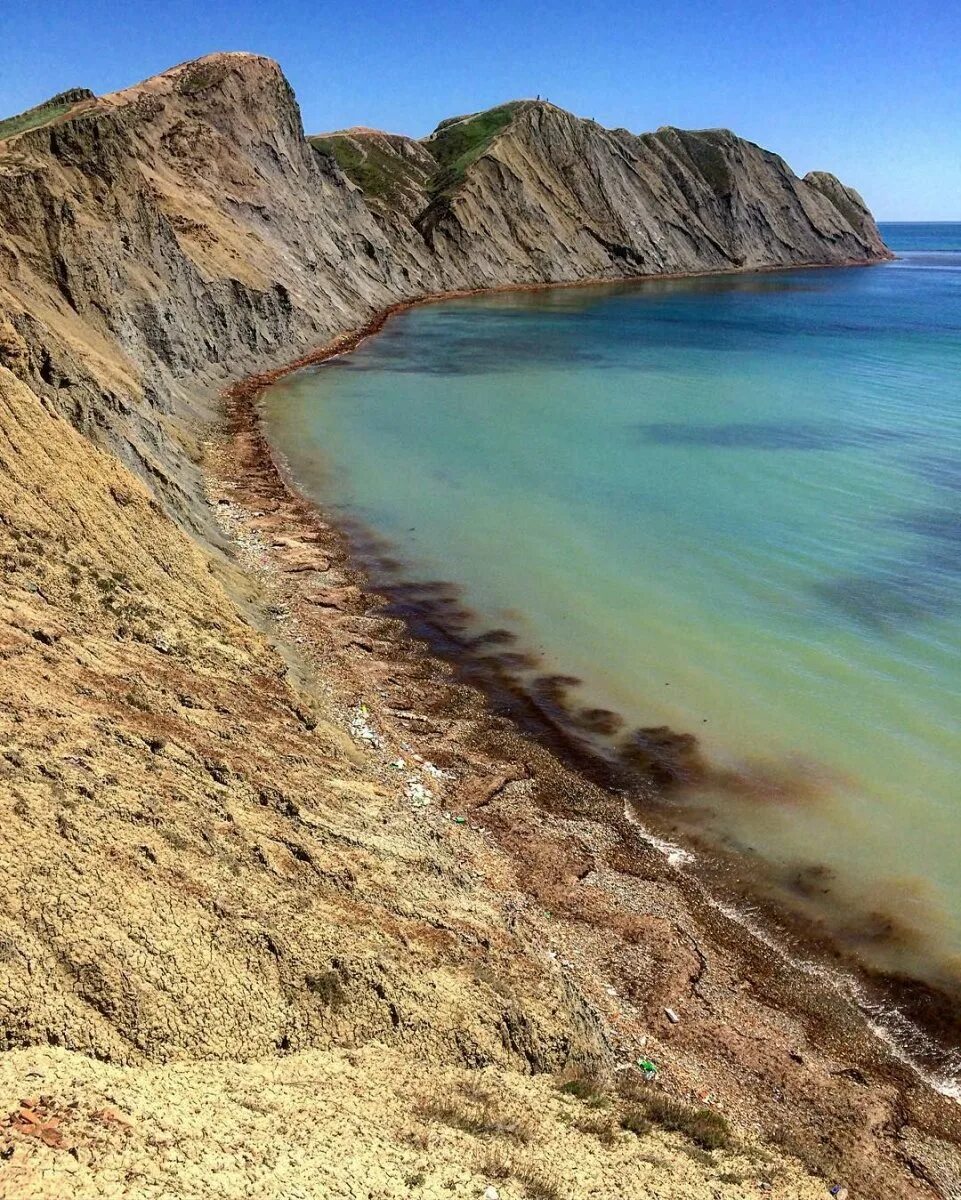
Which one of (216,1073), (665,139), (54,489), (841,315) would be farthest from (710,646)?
(665,139)

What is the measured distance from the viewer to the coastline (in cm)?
1005

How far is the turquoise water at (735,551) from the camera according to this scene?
14.2 metres

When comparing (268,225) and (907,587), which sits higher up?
(268,225)

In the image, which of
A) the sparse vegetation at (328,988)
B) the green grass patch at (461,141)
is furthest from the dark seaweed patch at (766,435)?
the green grass patch at (461,141)

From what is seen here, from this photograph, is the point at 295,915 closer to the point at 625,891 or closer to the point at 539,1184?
the point at 539,1184

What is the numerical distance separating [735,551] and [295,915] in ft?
61.6

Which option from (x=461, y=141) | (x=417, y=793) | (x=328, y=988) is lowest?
(x=417, y=793)

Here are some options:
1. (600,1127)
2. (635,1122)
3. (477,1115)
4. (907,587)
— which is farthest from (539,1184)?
(907,587)

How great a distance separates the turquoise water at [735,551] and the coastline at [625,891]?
1.08 metres

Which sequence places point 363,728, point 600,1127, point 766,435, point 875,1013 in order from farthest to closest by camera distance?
point 766,435 < point 363,728 < point 875,1013 < point 600,1127

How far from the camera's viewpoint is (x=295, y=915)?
8.70 meters

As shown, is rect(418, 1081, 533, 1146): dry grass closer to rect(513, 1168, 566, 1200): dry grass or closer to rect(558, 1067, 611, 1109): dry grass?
rect(513, 1168, 566, 1200): dry grass

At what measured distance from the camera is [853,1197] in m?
8.45

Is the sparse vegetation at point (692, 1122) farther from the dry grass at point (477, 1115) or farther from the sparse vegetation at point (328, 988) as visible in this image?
the sparse vegetation at point (328, 988)
